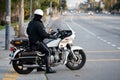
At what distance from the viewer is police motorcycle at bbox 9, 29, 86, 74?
12500 millimetres

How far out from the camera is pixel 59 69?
13469mm

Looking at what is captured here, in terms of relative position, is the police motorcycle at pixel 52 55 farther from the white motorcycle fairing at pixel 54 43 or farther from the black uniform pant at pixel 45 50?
the black uniform pant at pixel 45 50

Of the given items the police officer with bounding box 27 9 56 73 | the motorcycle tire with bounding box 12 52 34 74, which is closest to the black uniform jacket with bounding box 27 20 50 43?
the police officer with bounding box 27 9 56 73

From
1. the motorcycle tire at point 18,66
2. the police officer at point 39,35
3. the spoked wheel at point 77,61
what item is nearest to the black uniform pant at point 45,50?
the police officer at point 39,35

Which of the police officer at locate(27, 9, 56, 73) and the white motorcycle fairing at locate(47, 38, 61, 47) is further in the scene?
the white motorcycle fairing at locate(47, 38, 61, 47)

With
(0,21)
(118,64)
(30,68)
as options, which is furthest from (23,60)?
(0,21)

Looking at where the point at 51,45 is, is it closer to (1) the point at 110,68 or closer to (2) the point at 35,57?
(2) the point at 35,57

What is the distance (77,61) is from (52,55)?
2.75ft

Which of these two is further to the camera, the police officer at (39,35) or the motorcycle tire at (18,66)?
the police officer at (39,35)

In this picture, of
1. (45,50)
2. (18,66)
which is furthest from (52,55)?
(18,66)

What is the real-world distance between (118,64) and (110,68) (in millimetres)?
1038

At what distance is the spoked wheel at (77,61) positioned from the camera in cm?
1317

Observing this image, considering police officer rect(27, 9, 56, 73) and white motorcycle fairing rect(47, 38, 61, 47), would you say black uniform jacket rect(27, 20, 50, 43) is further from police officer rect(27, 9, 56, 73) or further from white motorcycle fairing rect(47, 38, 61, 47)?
white motorcycle fairing rect(47, 38, 61, 47)

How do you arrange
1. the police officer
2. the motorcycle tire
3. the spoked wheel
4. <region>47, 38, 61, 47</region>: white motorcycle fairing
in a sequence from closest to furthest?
the motorcycle tire, the police officer, <region>47, 38, 61, 47</region>: white motorcycle fairing, the spoked wheel
